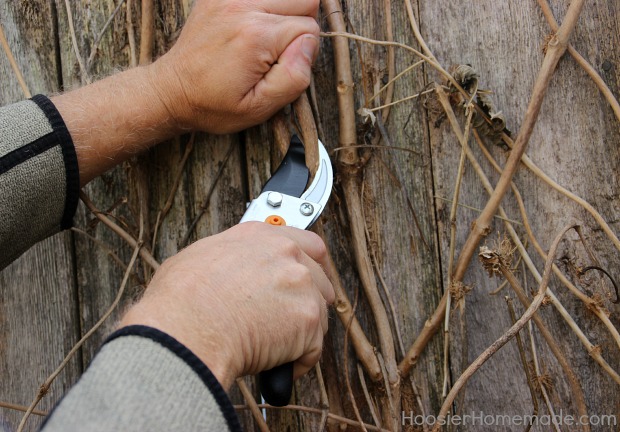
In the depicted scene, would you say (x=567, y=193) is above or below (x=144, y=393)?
above

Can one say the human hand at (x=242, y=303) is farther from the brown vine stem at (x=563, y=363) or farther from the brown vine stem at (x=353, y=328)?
the brown vine stem at (x=563, y=363)

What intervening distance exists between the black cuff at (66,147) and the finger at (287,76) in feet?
1.08

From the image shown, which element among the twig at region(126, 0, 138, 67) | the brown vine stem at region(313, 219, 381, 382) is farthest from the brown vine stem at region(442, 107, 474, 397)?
the twig at region(126, 0, 138, 67)

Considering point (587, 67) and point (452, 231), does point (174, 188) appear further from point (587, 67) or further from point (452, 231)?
point (587, 67)

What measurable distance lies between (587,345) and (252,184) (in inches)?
28.5

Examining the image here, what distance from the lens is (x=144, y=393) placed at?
28.2 inches

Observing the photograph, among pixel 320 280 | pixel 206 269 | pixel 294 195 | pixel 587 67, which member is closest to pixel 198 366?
pixel 206 269

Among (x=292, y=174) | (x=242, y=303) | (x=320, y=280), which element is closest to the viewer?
(x=242, y=303)

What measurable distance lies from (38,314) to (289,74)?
0.75 metres

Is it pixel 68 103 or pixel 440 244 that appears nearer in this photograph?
pixel 68 103

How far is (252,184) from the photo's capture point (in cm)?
128

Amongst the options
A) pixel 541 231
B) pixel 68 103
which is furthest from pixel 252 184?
pixel 541 231

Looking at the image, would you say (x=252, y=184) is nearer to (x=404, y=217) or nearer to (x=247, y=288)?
(x=404, y=217)

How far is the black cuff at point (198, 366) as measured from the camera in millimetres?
747
